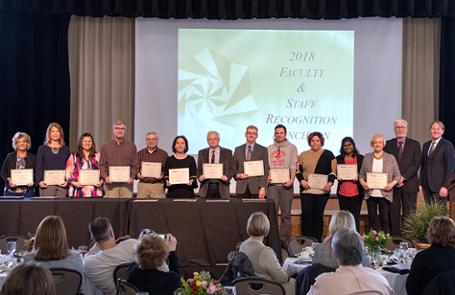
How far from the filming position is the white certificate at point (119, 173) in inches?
315

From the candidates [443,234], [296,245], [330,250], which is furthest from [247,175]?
[443,234]

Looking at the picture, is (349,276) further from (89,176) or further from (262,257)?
(89,176)

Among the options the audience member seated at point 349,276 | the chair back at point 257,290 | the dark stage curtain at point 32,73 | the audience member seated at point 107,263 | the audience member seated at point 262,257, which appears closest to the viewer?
the audience member seated at point 349,276

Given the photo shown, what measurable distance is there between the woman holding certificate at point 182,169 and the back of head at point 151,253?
4000 mm

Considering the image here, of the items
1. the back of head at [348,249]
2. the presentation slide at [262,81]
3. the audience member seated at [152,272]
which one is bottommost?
the audience member seated at [152,272]

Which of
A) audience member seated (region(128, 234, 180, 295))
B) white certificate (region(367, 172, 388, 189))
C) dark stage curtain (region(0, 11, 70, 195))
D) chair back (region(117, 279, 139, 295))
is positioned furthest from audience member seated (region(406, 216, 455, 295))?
dark stage curtain (region(0, 11, 70, 195))

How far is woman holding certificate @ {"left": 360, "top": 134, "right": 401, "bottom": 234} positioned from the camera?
8.06m

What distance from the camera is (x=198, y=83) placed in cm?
1046

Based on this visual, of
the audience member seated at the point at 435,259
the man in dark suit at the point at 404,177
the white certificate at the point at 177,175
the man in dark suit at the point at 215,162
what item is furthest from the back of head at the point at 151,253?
the man in dark suit at the point at 404,177

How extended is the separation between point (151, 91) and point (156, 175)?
2838 millimetres

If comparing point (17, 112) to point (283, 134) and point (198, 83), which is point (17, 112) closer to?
point (198, 83)

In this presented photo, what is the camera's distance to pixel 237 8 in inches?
403

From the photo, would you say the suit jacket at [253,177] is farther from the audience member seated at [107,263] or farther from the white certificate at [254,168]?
the audience member seated at [107,263]

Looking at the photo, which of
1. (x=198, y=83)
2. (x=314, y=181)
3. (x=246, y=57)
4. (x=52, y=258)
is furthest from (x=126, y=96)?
(x=52, y=258)
